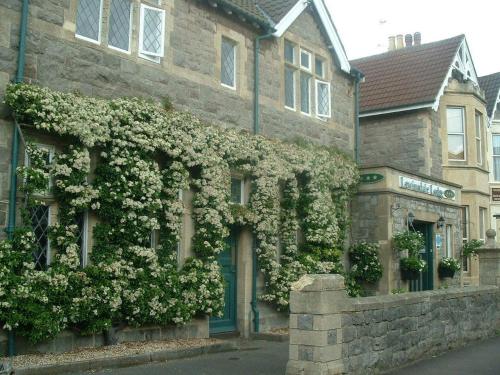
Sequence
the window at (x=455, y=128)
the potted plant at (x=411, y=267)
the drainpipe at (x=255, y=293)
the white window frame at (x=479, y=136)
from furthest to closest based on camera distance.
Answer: the white window frame at (x=479, y=136)
the window at (x=455, y=128)
the potted plant at (x=411, y=267)
the drainpipe at (x=255, y=293)

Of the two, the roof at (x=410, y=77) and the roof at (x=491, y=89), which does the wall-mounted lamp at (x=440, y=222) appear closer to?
the roof at (x=410, y=77)

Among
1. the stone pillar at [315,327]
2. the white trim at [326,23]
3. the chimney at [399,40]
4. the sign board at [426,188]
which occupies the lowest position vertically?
the stone pillar at [315,327]

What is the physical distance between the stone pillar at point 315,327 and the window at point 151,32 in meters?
5.62

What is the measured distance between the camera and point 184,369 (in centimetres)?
881

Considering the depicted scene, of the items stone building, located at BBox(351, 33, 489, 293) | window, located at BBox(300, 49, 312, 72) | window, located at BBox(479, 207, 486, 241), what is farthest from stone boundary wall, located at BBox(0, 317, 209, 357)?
window, located at BBox(479, 207, 486, 241)

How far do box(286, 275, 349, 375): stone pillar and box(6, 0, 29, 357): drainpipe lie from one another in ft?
12.8

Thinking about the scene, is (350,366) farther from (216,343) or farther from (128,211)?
(128,211)

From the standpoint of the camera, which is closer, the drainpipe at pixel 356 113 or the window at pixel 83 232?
the window at pixel 83 232

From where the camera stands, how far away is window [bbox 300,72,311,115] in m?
15.2

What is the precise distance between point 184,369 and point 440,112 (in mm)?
15120

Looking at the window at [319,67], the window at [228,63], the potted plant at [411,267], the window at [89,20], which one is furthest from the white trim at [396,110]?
the window at [89,20]

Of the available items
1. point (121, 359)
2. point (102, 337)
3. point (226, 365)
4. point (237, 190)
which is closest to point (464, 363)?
point (226, 365)

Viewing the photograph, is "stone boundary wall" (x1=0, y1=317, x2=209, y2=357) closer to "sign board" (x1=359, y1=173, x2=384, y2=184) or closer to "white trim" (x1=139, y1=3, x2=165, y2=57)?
"white trim" (x1=139, y1=3, x2=165, y2=57)

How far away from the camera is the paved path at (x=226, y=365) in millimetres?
8602
